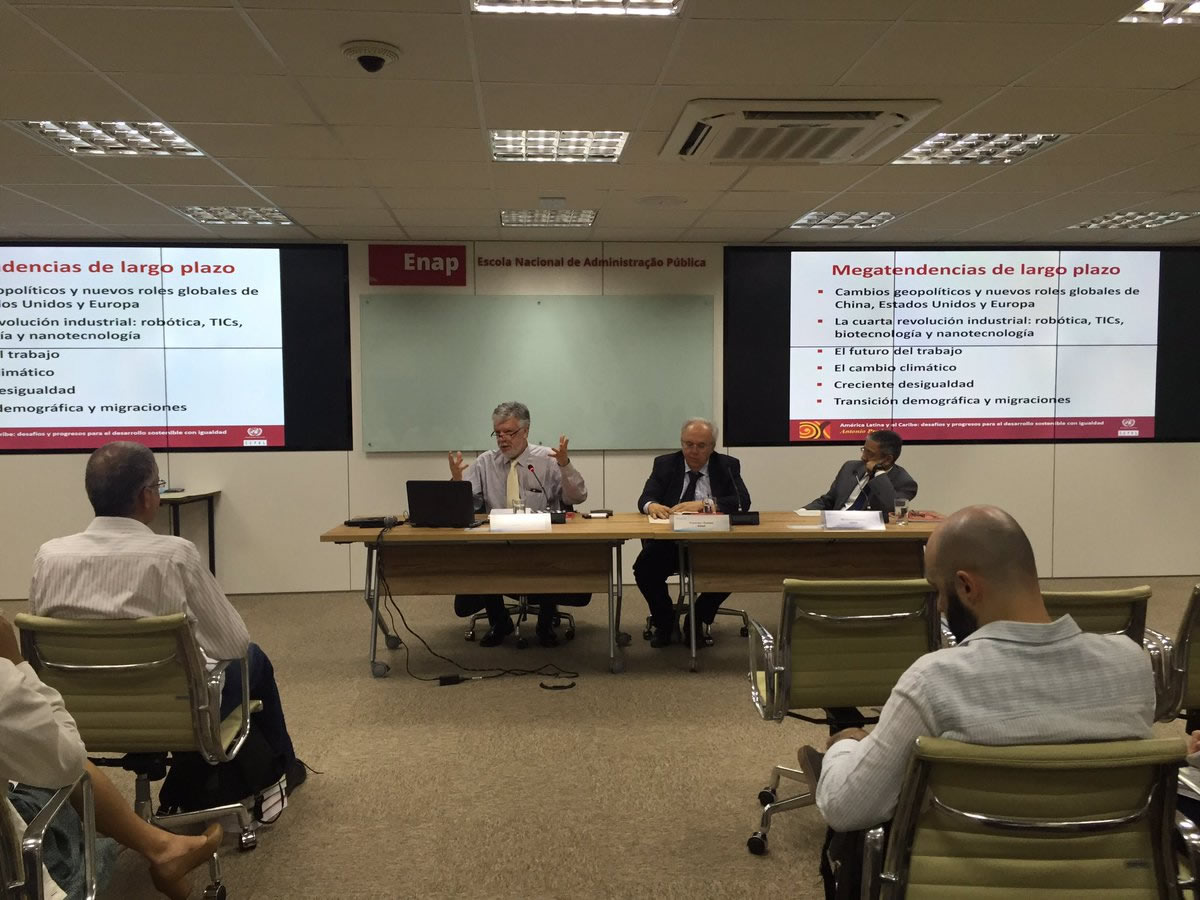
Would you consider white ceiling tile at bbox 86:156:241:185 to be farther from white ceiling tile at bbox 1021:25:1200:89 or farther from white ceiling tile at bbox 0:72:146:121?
white ceiling tile at bbox 1021:25:1200:89

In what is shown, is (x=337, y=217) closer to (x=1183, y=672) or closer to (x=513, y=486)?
(x=513, y=486)

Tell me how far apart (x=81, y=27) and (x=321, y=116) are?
926 mm

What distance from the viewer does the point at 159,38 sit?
2.62 meters

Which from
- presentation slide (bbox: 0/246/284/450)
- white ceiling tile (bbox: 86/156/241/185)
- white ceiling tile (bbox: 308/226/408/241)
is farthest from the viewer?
presentation slide (bbox: 0/246/284/450)

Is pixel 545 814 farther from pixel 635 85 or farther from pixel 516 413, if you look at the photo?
pixel 635 85

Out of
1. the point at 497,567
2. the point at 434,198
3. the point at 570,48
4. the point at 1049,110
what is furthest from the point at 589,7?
the point at 497,567

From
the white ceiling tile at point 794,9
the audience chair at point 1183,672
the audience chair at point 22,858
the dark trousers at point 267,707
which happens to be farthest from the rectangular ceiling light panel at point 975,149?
the audience chair at point 22,858

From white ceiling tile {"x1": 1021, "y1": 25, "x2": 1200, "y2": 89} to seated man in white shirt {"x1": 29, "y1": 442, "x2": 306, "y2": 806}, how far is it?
3.32m

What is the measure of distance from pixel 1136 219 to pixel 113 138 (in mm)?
6215

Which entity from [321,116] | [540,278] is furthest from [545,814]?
[540,278]

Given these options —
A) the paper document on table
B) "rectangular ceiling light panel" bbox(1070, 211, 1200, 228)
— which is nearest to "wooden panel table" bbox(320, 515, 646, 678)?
the paper document on table

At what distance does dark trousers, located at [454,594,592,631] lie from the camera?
461cm

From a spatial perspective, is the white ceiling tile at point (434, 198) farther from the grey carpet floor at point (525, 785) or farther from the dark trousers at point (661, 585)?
the grey carpet floor at point (525, 785)

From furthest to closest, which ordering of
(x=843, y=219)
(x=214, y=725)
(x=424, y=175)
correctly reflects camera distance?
(x=843, y=219)
(x=424, y=175)
(x=214, y=725)
